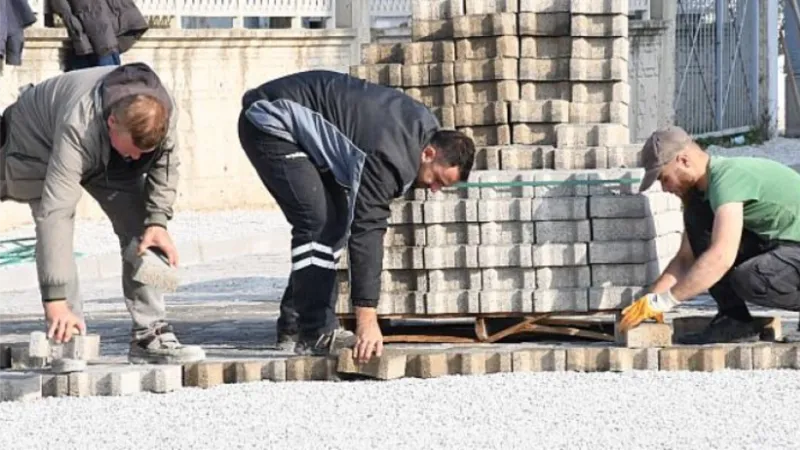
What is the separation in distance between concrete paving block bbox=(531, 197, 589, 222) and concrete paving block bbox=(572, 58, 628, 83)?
1.04 m

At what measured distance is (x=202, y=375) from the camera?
29.6ft

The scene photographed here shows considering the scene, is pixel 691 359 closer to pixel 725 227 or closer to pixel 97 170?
pixel 725 227

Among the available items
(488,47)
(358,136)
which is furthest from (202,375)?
(488,47)

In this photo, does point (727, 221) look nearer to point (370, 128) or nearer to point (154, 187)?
point (370, 128)

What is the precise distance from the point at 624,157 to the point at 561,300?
1.00 metres

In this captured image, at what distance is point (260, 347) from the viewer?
33.8ft

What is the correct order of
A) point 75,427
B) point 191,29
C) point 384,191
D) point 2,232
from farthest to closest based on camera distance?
point 191,29, point 2,232, point 384,191, point 75,427

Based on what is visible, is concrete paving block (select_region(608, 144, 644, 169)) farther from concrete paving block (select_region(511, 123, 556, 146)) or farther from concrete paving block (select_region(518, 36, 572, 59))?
concrete paving block (select_region(518, 36, 572, 59))

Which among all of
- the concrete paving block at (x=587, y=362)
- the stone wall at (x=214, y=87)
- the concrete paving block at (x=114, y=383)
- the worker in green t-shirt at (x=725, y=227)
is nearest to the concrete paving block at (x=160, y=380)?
the concrete paving block at (x=114, y=383)

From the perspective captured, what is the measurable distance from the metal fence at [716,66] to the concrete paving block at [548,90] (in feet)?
52.6

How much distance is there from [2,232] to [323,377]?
9981 mm

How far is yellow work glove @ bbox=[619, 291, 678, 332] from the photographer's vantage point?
366 inches

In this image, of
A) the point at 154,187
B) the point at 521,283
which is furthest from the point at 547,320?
the point at 154,187

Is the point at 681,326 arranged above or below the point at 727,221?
below
